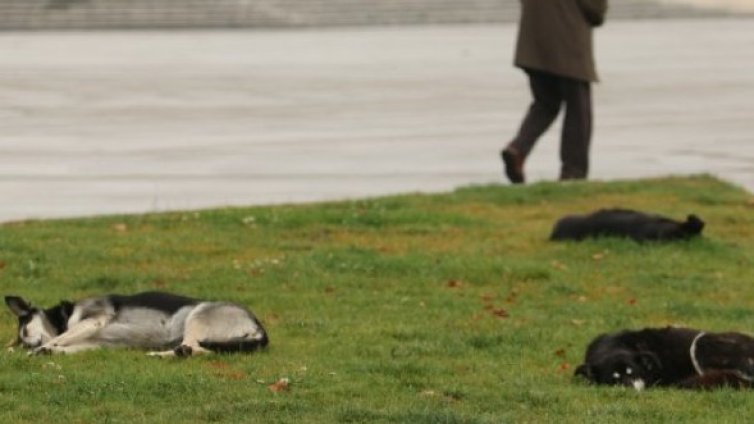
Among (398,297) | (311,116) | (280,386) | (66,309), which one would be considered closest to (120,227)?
(398,297)

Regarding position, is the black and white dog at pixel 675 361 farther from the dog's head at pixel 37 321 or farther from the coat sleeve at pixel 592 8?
the coat sleeve at pixel 592 8

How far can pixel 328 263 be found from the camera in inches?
485

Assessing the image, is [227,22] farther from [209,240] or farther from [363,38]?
[209,240]

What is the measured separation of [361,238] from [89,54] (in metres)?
20.0

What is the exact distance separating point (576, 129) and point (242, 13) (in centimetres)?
2404

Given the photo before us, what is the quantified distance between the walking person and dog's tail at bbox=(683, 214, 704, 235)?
3.62m

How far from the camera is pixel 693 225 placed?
13.1 meters

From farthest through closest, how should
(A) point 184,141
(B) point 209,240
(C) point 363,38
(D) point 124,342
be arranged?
(C) point 363,38, (A) point 184,141, (B) point 209,240, (D) point 124,342

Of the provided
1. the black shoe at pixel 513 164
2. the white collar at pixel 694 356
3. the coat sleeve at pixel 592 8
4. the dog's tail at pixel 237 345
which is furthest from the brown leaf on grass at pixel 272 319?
the coat sleeve at pixel 592 8

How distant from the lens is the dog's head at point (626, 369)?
28.2 feet

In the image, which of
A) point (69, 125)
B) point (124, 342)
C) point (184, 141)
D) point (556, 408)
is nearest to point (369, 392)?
point (556, 408)

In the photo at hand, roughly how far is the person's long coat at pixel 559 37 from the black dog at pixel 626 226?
347 centimetres

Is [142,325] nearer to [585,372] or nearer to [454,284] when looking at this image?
[585,372]

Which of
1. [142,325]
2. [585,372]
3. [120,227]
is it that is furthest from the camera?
[120,227]
